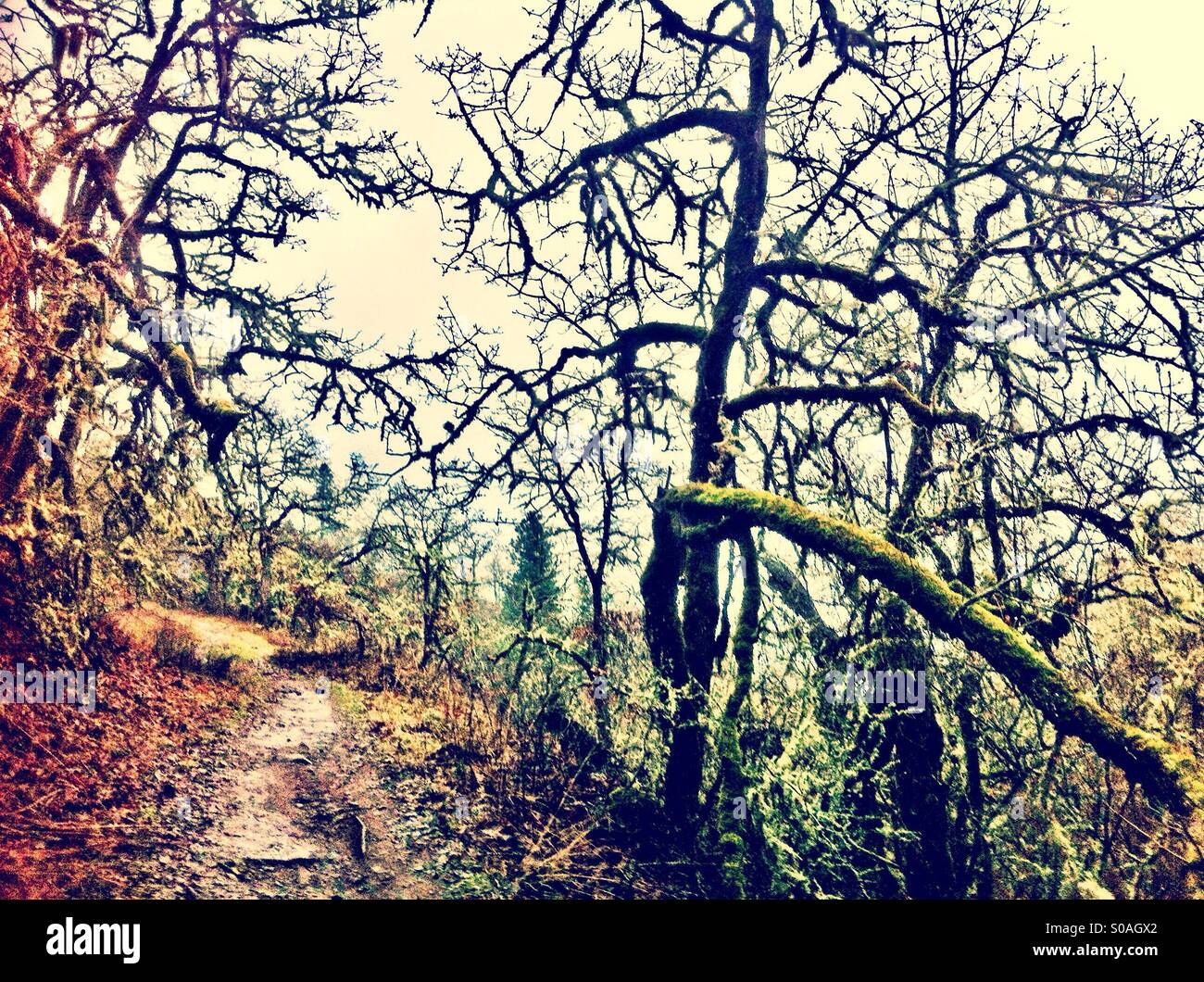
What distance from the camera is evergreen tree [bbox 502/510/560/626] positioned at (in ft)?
24.1

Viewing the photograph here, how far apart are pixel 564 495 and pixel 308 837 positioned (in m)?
4.17

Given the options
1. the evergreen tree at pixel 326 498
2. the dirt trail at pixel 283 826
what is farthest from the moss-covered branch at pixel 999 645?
the evergreen tree at pixel 326 498

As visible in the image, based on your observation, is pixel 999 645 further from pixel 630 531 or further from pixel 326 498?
pixel 326 498

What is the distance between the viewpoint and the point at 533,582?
8.30m

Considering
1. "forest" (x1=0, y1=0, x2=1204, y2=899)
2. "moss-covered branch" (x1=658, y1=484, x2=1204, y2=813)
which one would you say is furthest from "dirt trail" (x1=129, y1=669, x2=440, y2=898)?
"moss-covered branch" (x1=658, y1=484, x2=1204, y2=813)

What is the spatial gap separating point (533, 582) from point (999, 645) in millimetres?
5768

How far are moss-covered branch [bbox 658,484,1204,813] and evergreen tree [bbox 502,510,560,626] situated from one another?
3.16 meters

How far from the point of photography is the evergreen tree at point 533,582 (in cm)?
736

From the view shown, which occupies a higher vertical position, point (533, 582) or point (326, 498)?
point (326, 498)

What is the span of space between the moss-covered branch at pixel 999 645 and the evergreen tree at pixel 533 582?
10.4 ft

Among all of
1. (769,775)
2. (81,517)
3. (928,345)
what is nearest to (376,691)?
A: (81,517)

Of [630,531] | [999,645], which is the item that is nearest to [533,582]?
[630,531]

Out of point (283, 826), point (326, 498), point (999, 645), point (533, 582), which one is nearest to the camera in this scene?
point (999, 645)

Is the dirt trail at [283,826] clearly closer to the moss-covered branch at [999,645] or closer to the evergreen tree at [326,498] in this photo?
the evergreen tree at [326,498]
